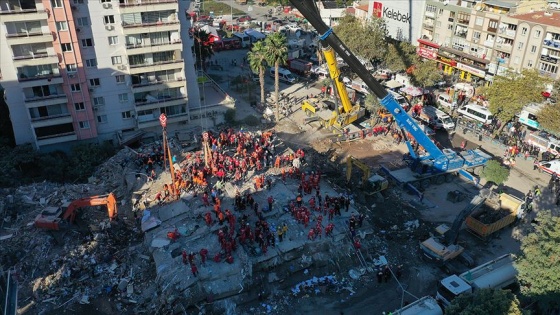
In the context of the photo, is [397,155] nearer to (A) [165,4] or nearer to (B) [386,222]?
(B) [386,222]

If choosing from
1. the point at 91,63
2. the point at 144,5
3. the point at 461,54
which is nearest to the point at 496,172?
the point at 461,54

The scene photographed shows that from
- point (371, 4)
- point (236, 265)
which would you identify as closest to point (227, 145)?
point (236, 265)

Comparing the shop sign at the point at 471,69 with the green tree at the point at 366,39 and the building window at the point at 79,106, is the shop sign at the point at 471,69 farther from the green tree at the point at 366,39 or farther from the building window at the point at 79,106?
the building window at the point at 79,106

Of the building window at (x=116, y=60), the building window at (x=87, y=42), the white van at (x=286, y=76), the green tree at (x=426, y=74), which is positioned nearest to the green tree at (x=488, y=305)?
the building window at (x=116, y=60)

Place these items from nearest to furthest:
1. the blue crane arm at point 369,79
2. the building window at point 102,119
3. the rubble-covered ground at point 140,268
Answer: the rubble-covered ground at point 140,268
the blue crane arm at point 369,79
the building window at point 102,119

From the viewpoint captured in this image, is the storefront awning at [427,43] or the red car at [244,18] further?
the red car at [244,18]

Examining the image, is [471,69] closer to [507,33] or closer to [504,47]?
[504,47]
